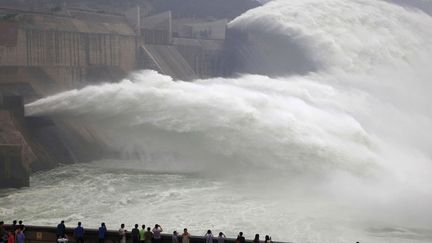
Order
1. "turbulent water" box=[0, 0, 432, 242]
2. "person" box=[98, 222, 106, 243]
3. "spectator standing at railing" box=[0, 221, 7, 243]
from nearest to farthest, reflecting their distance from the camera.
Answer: "spectator standing at railing" box=[0, 221, 7, 243] < "person" box=[98, 222, 106, 243] < "turbulent water" box=[0, 0, 432, 242]

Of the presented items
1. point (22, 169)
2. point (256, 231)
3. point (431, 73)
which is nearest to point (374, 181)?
point (256, 231)

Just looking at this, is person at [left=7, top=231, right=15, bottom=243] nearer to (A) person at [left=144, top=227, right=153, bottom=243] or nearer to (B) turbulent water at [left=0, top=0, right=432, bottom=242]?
(A) person at [left=144, top=227, right=153, bottom=243]

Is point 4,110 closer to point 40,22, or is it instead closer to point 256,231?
point 40,22

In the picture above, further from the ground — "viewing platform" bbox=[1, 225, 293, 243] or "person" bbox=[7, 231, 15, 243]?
"person" bbox=[7, 231, 15, 243]

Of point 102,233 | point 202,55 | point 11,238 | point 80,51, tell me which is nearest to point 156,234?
point 102,233

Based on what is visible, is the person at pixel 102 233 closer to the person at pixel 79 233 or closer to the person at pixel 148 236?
the person at pixel 79 233

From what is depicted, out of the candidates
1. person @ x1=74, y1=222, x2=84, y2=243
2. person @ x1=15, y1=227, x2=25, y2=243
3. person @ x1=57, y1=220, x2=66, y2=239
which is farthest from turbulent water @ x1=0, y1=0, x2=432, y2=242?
person @ x1=15, y1=227, x2=25, y2=243

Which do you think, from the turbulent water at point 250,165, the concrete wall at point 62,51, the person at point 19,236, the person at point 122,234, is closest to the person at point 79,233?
the person at point 122,234

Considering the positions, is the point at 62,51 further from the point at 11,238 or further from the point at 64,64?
the point at 11,238
